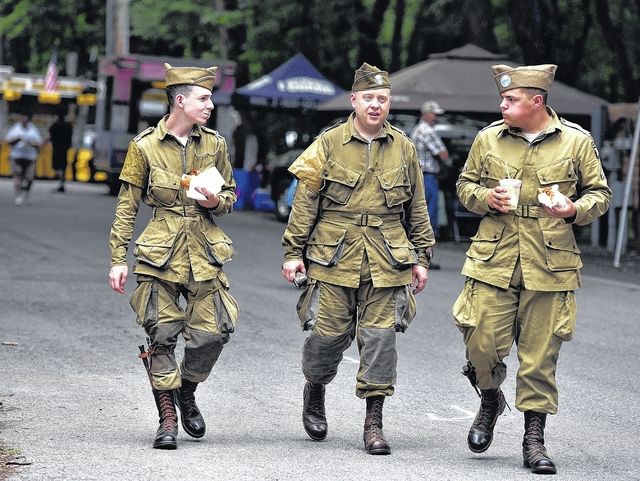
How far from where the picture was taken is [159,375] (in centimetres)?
689

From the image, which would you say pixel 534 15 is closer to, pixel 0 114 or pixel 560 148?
pixel 560 148

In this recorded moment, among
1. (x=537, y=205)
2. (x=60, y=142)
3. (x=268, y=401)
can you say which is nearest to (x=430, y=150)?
(x=268, y=401)

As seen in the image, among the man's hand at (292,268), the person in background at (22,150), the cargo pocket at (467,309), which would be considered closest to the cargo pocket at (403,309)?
the cargo pocket at (467,309)

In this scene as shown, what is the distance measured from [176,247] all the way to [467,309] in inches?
54.8

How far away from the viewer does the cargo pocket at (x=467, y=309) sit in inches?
265

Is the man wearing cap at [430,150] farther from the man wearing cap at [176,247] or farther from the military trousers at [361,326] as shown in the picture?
the man wearing cap at [176,247]

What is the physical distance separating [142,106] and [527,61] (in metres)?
13.2

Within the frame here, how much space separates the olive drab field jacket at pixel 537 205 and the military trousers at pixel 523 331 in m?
0.06

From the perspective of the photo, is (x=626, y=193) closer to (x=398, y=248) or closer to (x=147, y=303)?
(x=398, y=248)

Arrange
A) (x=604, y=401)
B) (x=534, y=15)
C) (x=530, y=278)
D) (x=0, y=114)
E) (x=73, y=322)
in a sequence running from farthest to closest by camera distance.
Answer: (x=0, y=114)
(x=534, y=15)
(x=73, y=322)
(x=604, y=401)
(x=530, y=278)

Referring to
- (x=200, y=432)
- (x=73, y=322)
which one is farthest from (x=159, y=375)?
(x=73, y=322)

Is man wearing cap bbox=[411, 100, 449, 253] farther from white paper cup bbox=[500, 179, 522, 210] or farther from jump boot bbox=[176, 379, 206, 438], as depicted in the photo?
white paper cup bbox=[500, 179, 522, 210]

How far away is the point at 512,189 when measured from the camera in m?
6.48

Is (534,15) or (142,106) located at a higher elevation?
(534,15)
